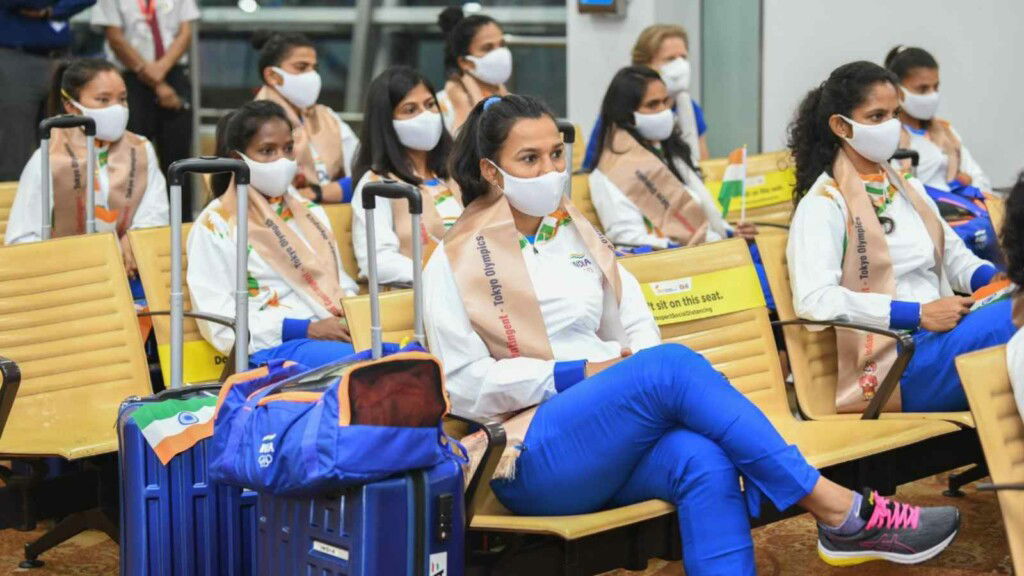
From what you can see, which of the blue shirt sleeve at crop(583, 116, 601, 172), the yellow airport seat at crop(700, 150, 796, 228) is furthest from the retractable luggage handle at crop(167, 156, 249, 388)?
the yellow airport seat at crop(700, 150, 796, 228)

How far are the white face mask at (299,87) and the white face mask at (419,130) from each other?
4.30 feet

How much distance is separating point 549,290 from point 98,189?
242cm

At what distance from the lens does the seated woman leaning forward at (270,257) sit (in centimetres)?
437

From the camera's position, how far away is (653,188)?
229 inches

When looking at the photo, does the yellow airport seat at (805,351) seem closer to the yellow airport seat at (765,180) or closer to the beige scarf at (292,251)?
the beige scarf at (292,251)

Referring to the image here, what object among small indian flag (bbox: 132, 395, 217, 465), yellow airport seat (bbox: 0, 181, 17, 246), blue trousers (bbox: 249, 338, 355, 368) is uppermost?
yellow airport seat (bbox: 0, 181, 17, 246)

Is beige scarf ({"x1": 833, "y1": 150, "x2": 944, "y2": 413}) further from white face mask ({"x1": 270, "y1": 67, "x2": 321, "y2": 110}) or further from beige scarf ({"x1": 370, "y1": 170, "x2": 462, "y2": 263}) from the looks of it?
white face mask ({"x1": 270, "y1": 67, "x2": 321, "y2": 110})

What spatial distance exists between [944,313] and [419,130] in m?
1.89

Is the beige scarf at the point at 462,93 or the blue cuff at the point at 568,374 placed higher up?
the beige scarf at the point at 462,93

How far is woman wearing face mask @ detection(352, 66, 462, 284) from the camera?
16.3ft

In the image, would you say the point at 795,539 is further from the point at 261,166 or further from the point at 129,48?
the point at 129,48

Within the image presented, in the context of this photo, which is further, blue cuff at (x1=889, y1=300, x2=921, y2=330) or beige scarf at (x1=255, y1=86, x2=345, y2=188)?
beige scarf at (x1=255, y1=86, x2=345, y2=188)

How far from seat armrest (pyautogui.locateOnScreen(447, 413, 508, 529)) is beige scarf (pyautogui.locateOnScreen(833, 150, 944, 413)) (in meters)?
1.34

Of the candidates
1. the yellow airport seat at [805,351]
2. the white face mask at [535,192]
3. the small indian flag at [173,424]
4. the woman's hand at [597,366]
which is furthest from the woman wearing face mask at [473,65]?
the small indian flag at [173,424]
